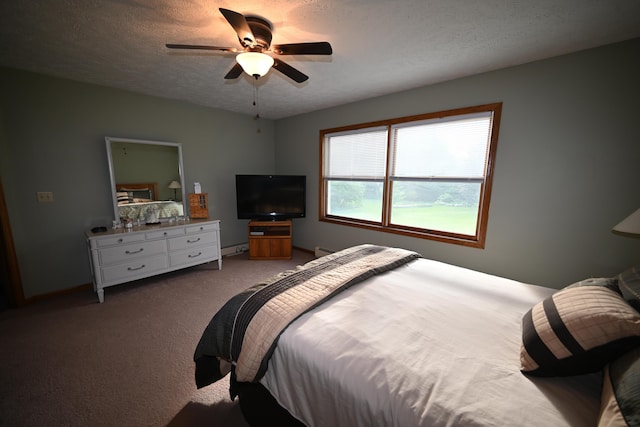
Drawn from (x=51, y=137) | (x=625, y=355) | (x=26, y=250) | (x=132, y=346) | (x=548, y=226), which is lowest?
(x=132, y=346)

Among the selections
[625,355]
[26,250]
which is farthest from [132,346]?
[625,355]

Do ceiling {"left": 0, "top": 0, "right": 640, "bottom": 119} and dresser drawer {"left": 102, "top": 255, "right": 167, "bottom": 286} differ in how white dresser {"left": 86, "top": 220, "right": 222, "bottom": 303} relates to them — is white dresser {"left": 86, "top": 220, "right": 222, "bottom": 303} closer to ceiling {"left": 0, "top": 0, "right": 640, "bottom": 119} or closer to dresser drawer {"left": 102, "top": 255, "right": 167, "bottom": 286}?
dresser drawer {"left": 102, "top": 255, "right": 167, "bottom": 286}

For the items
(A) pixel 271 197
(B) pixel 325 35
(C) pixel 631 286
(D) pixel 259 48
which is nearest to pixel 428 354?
(C) pixel 631 286

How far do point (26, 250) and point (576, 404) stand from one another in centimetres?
434

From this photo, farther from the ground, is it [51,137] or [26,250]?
[51,137]

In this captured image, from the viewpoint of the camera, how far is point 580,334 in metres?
0.86

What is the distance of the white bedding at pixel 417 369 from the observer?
0.80 meters

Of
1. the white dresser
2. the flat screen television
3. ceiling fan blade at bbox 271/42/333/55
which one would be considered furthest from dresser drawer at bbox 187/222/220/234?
ceiling fan blade at bbox 271/42/333/55

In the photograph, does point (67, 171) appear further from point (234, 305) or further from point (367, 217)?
point (367, 217)

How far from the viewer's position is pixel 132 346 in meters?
1.99

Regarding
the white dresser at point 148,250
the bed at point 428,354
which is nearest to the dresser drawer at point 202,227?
the white dresser at point 148,250

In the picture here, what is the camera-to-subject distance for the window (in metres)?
2.65

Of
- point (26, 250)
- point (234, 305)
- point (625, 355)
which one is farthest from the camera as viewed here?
point (26, 250)

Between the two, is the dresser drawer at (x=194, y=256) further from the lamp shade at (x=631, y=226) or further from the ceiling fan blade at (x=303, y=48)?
the lamp shade at (x=631, y=226)
